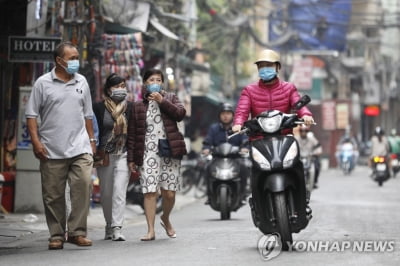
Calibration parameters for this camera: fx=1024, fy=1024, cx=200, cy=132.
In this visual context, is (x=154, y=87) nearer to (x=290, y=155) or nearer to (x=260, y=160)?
(x=260, y=160)

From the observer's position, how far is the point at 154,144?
10.7 meters

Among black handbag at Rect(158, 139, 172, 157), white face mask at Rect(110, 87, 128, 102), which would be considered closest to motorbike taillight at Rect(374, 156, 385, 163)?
white face mask at Rect(110, 87, 128, 102)

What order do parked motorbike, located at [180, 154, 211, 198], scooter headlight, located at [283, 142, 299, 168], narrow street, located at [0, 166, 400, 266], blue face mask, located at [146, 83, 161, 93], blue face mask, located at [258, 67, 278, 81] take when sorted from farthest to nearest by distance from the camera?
parked motorbike, located at [180, 154, 211, 198], blue face mask, located at [146, 83, 161, 93], blue face mask, located at [258, 67, 278, 81], scooter headlight, located at [283, 142, 299, 168], narrow street, located at [0, 166, 400, 266]

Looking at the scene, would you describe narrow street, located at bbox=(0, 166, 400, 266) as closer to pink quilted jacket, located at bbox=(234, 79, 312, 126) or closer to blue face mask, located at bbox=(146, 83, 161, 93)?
pink quilted jacket, located at bbox=(234, 79, 312, 126)

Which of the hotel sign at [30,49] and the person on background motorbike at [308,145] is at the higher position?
the hotel sign at [30,49]

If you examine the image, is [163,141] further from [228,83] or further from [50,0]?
[228,83]

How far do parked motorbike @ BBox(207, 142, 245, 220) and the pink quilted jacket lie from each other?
4.80 meters

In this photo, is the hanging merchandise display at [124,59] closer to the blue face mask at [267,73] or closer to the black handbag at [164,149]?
the black handbag at [164,149]

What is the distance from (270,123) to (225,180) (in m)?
5.47

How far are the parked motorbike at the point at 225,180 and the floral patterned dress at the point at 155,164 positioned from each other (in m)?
3.83

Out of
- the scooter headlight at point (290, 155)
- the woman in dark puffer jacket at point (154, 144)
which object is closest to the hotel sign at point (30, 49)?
the woman in dark puffer jacket at point (154, 144)

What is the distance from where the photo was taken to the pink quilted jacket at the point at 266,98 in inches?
385

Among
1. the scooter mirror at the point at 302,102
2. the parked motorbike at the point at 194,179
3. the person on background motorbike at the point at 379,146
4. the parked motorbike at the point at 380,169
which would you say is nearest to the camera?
the scooter mirror at the point at 302,102

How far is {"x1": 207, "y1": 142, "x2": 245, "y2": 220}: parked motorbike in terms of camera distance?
573 inches
